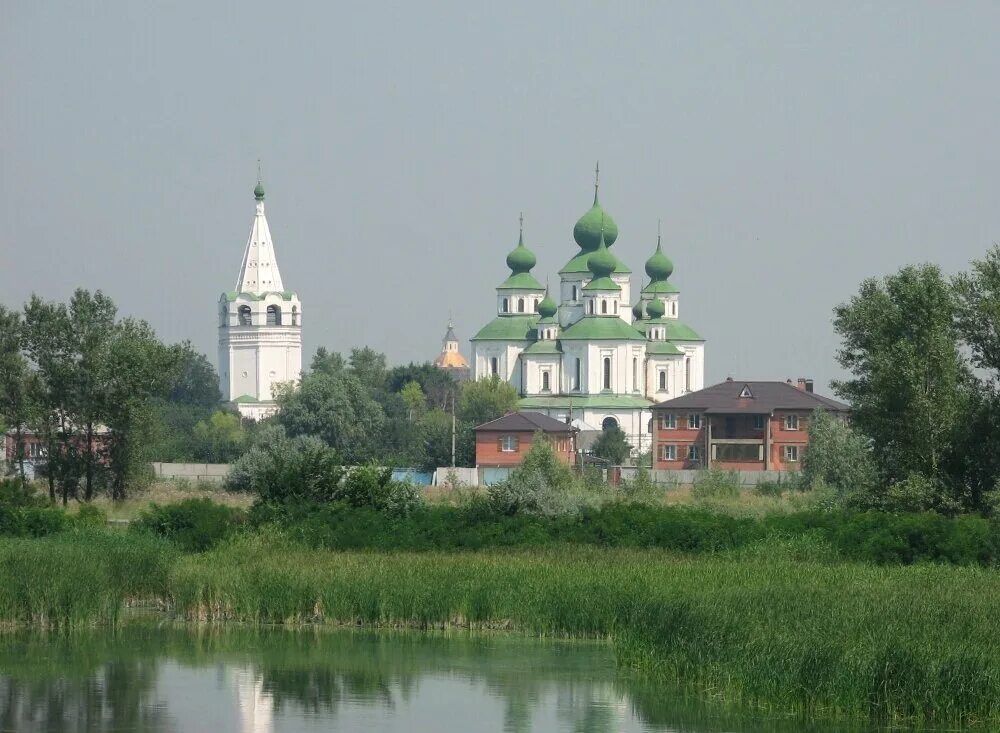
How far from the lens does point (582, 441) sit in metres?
95.5

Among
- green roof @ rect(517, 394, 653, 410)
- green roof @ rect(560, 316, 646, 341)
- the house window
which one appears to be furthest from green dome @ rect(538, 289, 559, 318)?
the house window

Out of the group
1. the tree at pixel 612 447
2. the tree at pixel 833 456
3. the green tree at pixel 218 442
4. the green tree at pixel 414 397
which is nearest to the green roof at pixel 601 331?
the tree at pixel 612 447

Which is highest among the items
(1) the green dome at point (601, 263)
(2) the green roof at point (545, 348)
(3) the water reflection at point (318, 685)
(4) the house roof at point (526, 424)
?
(1) the green dome at point (601, 263)

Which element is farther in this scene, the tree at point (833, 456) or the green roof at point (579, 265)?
the green roof at point (579, 265)

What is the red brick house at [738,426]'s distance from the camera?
80.9 metres

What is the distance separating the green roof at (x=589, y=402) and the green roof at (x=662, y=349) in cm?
591

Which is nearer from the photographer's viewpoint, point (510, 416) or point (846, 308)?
point (846, 308)

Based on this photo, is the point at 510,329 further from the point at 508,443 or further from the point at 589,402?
the point at 508,443

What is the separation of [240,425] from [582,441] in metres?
24.5

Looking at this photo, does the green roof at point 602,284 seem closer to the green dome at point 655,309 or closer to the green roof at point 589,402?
the green dome at point 655,309

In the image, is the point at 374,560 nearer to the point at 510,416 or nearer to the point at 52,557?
the point at 52,557

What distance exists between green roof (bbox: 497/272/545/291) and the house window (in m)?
32.8

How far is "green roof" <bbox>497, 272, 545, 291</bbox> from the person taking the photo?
113 meters

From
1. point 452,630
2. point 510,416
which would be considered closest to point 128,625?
point 452,630
